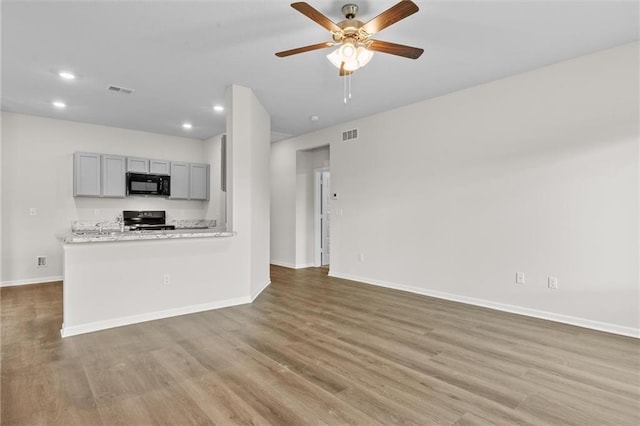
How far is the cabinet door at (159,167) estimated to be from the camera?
6.57m

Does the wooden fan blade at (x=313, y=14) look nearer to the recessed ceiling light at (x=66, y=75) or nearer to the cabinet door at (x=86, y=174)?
the recessed ceiling light at (x=66, y=75)

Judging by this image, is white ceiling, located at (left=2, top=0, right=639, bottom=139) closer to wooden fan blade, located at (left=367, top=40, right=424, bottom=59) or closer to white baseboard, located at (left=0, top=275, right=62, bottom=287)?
wooden fan blade, located at (left=367, top=40, right=424, bottom=59)

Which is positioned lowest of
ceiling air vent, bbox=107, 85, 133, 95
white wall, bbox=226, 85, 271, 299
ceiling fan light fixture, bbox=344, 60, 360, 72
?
white wall, bbox=226, 85, 271, 299

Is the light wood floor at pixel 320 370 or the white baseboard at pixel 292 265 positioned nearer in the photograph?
the light wood floor at pixel 320 370

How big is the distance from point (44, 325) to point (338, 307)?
10.4ft

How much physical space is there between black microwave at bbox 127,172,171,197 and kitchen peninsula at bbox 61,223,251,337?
262 cm

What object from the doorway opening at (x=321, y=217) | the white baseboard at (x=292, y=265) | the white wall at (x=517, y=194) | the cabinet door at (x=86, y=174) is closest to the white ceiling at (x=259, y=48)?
the white wall at (x=517, y=194)

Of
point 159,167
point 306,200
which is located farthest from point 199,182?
point 306,200

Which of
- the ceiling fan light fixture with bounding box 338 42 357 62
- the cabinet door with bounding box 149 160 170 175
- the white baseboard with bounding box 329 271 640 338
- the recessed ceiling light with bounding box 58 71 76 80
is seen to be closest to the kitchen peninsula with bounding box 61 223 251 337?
the recessed ceiling light with bounding box 58 71 76 80

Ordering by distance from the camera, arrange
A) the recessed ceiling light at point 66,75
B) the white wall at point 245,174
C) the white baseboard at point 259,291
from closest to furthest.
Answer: the recessed ceiling light at point 66,75, the white wall at point 245,174, the white baseboard at point 259,291

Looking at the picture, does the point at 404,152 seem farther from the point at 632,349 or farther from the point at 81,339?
the point at 81,339

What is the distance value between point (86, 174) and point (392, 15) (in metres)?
5.80

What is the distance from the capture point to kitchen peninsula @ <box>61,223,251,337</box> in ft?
11.0

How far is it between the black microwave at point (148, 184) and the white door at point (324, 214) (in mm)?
3112
